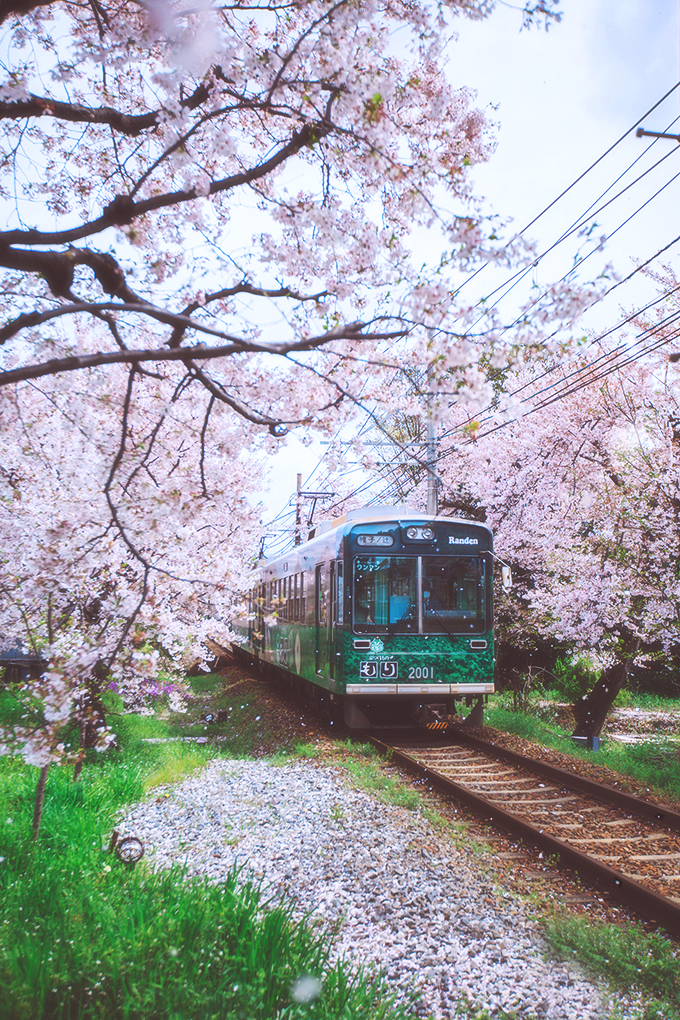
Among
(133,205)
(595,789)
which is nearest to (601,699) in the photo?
(595,789)

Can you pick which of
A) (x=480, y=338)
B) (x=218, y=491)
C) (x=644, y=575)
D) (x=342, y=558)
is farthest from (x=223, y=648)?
(x=480, y=338)

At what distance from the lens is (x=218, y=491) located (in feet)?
17.5

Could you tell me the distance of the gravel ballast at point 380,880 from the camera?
3670 mm

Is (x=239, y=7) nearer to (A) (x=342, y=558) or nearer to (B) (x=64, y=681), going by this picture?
(B) (x=64, y=681)

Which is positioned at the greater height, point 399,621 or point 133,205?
point 133,205

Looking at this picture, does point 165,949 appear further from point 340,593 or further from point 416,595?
point 416,595

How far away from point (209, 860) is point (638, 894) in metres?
3.04

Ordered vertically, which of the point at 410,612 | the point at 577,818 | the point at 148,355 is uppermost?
the point at 148,355

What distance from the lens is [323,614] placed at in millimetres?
11453

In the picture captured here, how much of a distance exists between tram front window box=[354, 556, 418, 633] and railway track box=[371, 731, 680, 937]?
1.68 meters

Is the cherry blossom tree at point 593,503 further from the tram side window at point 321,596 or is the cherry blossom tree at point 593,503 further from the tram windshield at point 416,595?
the tram side window at point 321,596

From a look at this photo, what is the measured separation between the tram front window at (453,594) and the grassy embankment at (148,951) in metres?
5.66

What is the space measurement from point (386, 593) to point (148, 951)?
691 centimetres

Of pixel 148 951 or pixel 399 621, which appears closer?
pixel 148 951
